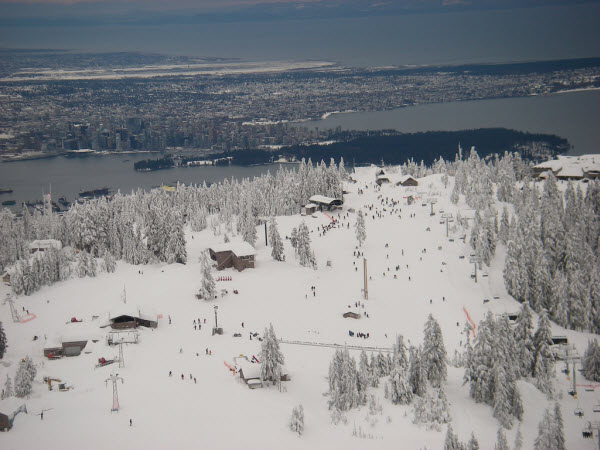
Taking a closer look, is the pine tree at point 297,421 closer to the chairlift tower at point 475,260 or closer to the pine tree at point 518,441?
the pine tree at point 518,441

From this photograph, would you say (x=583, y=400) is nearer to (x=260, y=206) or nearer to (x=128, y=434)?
(x=128, y=434)

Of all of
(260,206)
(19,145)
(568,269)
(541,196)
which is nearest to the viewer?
(568,269)

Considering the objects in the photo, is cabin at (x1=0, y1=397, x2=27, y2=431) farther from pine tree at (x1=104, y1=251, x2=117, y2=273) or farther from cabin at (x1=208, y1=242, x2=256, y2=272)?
cabin at (x1=208, y1=242, x2=256, y2=272)

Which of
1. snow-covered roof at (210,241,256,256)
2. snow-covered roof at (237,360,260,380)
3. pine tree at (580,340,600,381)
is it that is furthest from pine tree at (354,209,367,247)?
snow-covered roof at (237,360,260,380)

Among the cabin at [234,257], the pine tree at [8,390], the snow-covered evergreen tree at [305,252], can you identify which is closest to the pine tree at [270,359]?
the pine tree at [8,390]

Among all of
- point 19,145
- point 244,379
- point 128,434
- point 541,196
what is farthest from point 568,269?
point 19,145
